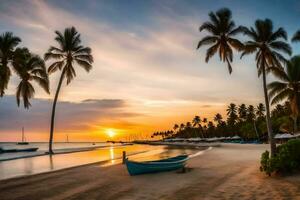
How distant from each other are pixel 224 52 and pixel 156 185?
2132 centimetres

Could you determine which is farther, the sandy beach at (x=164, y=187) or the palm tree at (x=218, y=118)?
the palm tree at (x=218, y=118)

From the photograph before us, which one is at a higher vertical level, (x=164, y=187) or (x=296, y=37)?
(x=296, y=37)

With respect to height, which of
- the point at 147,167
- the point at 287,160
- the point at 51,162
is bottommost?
the point at 51,162

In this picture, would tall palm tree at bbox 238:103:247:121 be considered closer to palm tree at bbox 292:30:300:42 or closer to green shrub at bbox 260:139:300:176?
palm tree at bbox 292:30:300:42

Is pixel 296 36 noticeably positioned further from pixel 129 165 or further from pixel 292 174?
pixel 129 165

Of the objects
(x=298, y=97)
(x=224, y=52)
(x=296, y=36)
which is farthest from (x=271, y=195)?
(x=298, y=97)

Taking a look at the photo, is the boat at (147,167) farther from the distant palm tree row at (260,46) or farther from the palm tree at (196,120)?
the palm tree at (196,120)

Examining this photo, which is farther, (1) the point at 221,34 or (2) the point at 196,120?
(2) the point at 196,120

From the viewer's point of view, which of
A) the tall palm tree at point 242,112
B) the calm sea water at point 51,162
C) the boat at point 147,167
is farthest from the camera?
the tall palm tree at point 242,112

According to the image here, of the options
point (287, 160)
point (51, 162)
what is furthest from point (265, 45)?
point (51, 162)

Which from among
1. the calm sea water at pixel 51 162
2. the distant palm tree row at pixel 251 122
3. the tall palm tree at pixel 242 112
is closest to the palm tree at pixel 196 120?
the distant palm tree row at pixel 251 122

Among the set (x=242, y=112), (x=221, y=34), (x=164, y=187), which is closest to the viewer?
(x=164, y=187)

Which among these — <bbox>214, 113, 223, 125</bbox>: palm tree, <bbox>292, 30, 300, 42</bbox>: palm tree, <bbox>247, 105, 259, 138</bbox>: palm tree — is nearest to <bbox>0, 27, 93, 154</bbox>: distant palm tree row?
<bbox>292, 30, 300, 42</bbox>: palm tree

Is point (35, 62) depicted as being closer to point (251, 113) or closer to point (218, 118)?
point (251, 113)
